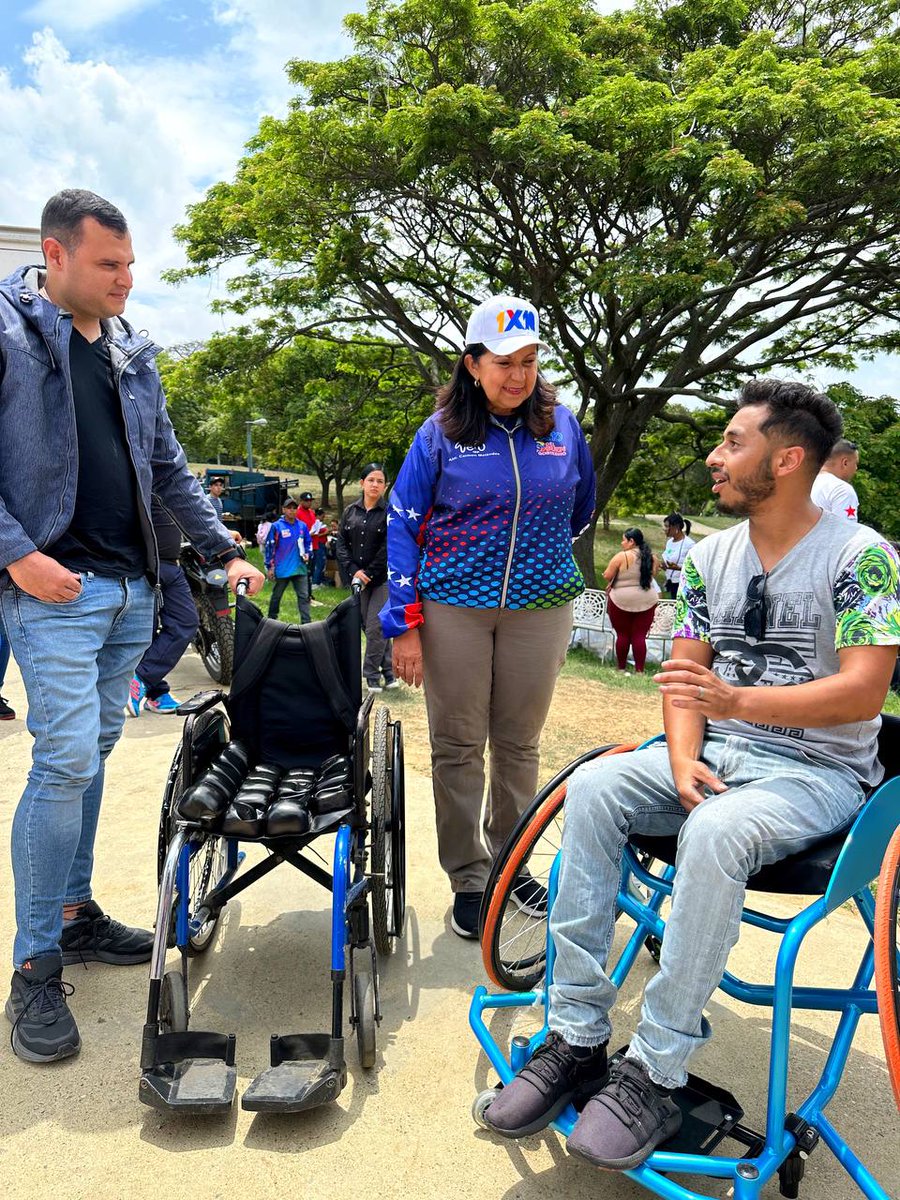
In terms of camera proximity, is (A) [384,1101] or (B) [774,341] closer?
(A) [384,1101]

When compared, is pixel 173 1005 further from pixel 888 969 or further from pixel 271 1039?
pixel 888 969

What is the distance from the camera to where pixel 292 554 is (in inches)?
384

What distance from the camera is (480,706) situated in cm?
292

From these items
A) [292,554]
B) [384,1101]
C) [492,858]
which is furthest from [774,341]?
[384,1101]

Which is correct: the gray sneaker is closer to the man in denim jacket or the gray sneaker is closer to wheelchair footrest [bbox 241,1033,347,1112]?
wheelchair footrest [bbox 241,1033,347,1112]

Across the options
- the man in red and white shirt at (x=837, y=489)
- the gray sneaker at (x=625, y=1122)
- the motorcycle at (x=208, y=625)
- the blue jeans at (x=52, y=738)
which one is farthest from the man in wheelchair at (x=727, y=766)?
the motorcycle at (x=208, y=625)

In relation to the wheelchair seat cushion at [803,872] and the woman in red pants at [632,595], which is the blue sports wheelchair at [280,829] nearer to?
the wheelchair seat cushion at [803,872]

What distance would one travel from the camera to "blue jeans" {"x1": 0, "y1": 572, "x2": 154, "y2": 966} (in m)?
2.29

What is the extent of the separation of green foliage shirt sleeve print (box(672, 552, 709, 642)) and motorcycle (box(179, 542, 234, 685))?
153 inches

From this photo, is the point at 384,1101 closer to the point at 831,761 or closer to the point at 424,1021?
the point at 424,1021

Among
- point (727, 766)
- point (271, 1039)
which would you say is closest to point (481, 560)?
point (727, 766)

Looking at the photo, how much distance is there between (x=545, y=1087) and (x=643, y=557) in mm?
7399

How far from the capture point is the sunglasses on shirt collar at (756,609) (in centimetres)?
213

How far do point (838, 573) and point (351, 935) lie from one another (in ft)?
5.09
